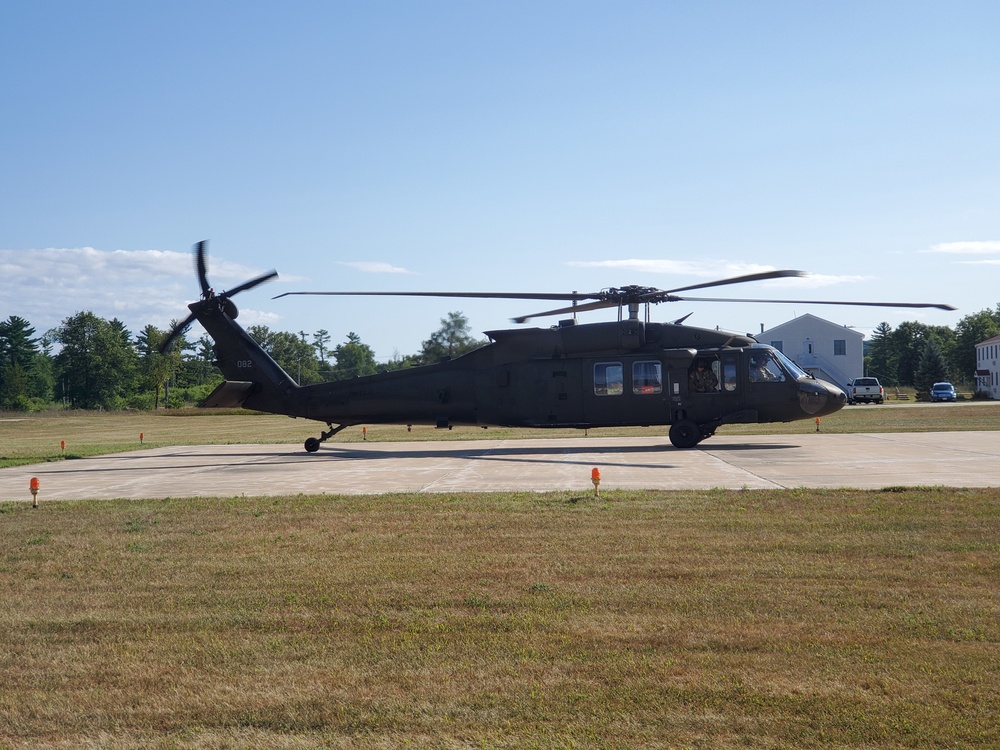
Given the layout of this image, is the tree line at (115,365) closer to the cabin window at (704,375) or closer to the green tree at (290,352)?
the green tree at (290,352)

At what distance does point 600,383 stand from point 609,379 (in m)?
0.29

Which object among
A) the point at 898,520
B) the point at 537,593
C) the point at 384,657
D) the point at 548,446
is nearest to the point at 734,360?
the point at 548,446

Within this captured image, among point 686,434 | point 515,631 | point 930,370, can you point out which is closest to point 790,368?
point 686,434

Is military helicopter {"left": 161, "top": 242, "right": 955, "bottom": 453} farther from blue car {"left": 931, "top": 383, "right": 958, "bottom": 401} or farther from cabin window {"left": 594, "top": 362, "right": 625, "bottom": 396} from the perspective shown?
blue car {"left": 931, "top": 383, "right": 958, "bottom": 401}

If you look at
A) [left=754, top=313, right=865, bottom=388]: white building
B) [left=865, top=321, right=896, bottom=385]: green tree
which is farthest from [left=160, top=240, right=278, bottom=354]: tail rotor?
[left=865, top=321, right=896, bottom=385]: green tree

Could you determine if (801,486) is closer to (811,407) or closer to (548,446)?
(811,407)

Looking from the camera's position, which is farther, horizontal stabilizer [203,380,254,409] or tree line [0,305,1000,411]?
tree line [0,305,1000,411]

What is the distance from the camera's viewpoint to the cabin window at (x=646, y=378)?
81.3 feet

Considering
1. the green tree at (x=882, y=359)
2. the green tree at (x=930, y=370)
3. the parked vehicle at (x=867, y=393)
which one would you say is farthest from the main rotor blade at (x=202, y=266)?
the green tree at (x=882, y=359)

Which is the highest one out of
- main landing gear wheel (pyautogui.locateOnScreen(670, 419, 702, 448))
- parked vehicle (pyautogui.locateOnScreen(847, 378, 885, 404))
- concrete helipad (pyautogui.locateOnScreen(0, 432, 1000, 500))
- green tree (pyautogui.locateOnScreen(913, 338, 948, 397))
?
green tree (pyautogui.locateOnScreen(913, 338, 948, 397))

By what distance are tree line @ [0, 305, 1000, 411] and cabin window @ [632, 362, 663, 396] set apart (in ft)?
213

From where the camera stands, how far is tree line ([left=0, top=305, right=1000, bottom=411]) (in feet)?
374

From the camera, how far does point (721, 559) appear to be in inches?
372

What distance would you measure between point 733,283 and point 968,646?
15902 millimetres
